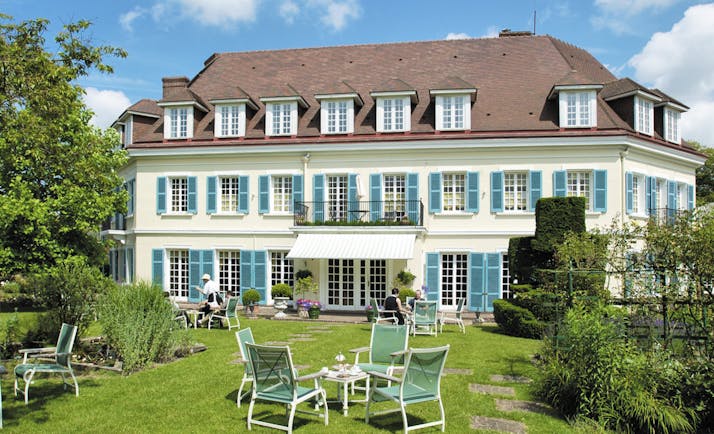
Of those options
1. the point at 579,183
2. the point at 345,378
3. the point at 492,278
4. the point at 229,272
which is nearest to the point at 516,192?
the point at 579,183

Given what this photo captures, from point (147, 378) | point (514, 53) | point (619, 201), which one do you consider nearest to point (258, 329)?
point (147, 378)

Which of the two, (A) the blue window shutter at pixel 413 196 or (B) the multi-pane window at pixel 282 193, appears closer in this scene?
(A) the blue window shutter at pixel 413 196

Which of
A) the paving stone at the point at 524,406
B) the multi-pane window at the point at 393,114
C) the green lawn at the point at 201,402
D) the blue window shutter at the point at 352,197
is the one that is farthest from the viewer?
the multi-pane window at the point at 393,114

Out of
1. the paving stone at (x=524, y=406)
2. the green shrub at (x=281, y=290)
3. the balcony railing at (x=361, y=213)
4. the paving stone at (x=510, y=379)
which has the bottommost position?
the paving stone at (x=510, y=379)

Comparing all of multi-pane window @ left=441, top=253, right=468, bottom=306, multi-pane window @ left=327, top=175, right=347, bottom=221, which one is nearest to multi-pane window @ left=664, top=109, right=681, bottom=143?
multi-pane window @ left=441, top=253, right=468, bottom=306

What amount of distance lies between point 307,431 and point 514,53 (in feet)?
73.0

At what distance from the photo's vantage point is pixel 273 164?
2341 centimetres

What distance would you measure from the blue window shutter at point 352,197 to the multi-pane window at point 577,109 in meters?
8.01

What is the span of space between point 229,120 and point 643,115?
16.1 metres

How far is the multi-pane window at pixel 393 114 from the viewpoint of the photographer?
22797mm

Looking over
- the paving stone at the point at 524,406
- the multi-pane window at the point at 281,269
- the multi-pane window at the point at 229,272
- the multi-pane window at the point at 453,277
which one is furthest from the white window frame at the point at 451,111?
the paving stone at the point at 524,406

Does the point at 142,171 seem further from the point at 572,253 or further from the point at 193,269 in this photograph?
the point at 572,253

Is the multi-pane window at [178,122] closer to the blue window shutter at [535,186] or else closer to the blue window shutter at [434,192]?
the blue window shutter at [434,192]

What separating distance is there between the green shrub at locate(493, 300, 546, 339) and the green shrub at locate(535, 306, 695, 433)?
22.5 feet
